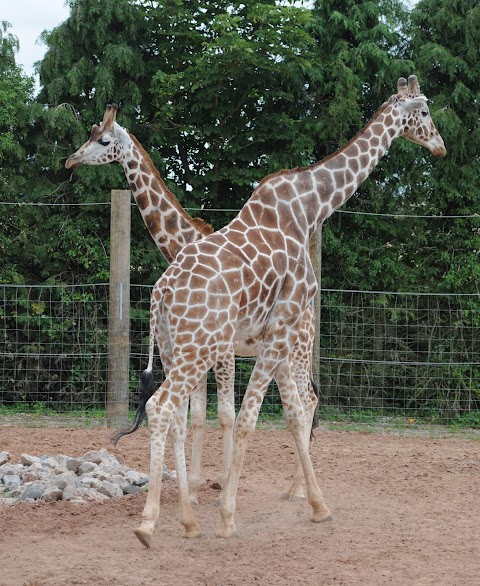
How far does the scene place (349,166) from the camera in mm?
6238

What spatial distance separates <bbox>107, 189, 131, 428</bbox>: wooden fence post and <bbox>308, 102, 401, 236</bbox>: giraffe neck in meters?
3.17

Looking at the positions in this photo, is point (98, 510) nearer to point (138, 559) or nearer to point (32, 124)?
point (138, 559)

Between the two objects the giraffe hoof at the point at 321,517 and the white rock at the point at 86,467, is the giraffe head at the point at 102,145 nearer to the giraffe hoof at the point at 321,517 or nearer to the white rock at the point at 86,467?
the white rock at the point at 86,467

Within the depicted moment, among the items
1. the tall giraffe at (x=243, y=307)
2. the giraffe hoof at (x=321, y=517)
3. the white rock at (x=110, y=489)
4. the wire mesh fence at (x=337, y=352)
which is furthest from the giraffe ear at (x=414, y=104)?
the wire mesh fence at (x=337, y=352)

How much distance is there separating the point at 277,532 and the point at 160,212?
249 cm

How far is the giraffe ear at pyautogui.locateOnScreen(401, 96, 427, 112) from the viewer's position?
260 inches

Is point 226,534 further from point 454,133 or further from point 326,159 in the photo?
point 454,133

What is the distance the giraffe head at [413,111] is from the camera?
6.62 meters

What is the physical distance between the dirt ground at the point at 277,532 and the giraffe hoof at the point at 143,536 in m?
0.08

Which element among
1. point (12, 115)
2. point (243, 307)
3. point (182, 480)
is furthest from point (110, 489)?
point (12, 115)

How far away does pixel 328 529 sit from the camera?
17.8 feet

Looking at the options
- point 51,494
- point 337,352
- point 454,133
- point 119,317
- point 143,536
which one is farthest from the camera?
point 454,133

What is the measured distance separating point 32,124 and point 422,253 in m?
5.63

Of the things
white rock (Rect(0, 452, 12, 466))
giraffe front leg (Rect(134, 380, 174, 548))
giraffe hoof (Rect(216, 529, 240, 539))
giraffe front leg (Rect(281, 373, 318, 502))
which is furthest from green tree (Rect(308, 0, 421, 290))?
giraffe front leg (Rect(134, 380, 174, 548))
